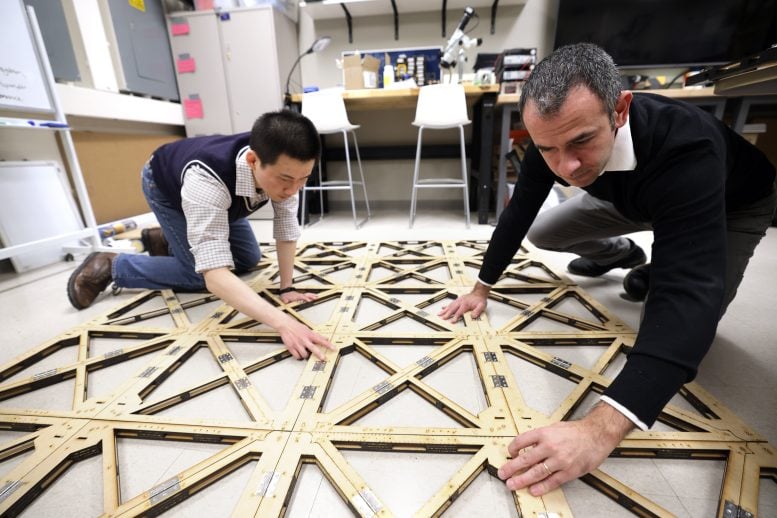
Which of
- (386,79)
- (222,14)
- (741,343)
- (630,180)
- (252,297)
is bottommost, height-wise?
(741,343)

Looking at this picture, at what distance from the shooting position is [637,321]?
156cm

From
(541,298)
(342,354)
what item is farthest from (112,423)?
(541,298)

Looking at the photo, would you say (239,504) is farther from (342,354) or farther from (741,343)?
(741,343)

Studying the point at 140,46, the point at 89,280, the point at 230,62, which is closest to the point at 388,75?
the point at 230,62

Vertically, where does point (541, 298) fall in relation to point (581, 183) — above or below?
below

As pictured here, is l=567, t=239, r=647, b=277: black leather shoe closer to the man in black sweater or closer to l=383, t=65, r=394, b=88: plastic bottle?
the man in black sweater

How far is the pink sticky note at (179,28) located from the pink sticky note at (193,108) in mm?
660

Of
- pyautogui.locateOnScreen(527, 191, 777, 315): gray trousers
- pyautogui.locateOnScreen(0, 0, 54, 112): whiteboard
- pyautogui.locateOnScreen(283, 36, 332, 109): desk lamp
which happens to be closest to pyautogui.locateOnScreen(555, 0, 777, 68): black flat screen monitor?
pyautogui.locateOnScreen(283, 36, 332, 109): desk lamp

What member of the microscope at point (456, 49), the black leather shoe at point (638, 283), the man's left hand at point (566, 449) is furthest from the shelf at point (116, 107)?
the black leather shoe at point (638, 283)

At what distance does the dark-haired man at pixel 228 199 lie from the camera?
48.2 inches

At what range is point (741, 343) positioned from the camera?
1.42 meters

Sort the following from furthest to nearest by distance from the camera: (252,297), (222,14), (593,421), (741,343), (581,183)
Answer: (222,14)
(741,343)
(252,297)
(581,183)
(593,421)

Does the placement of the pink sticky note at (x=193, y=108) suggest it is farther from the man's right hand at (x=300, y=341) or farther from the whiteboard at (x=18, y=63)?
the man's right hand at (x=300, y=341)

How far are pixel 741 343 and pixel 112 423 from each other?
225 cm
